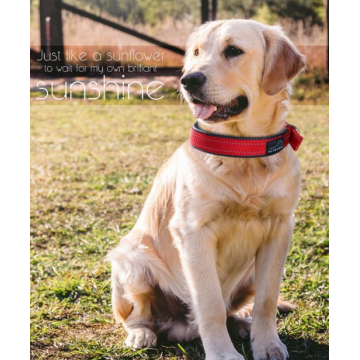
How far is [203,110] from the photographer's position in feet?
8.58

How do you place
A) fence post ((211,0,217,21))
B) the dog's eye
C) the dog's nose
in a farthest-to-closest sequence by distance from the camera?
fence post ((211,0,217,21)), the dog's eye, the dog's nose

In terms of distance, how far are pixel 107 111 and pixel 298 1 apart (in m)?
3.38

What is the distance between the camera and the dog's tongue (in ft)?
8.55

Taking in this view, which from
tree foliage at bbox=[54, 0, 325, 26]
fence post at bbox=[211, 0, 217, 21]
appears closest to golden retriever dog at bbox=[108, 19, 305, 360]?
tree foliage at bbox=[54, 0, 325, 26]

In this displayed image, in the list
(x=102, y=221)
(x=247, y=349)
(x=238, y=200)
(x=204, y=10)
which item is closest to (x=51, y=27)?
(x=102, y=221)

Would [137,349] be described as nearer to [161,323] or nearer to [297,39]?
[161,323]

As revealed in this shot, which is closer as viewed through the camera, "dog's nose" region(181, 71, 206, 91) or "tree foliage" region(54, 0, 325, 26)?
"dog's nose" region(181, 71, 206, 91)

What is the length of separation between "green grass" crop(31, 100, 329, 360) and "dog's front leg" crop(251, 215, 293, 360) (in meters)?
0.14

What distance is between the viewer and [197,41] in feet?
9.30

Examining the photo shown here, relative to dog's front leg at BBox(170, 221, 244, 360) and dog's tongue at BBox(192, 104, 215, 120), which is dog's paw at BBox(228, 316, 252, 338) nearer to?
dog's front leg at BBox(170, 221, 244, 360)

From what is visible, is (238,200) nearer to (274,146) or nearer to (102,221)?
(274,146)

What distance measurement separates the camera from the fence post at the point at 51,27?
4.21 meters

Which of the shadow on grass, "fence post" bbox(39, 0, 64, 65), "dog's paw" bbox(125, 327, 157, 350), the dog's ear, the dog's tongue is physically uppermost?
"fence post" bbox(39, 0, 64, 65)

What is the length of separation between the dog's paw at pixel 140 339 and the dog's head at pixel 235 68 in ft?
4.07
